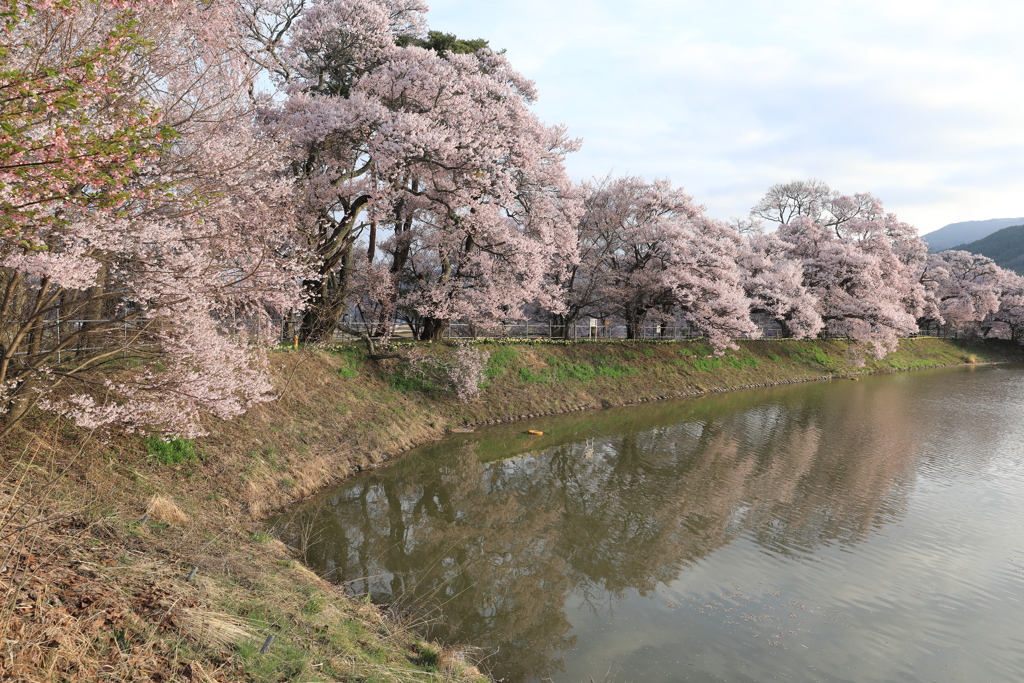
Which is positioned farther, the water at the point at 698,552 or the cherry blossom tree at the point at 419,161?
the cherry blossom tree at the point at 419,161

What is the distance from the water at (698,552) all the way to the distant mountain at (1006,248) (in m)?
151

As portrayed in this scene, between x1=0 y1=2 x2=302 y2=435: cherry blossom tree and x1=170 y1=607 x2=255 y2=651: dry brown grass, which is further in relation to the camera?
x1=0 y1=2 x2=302 y2=435: cherry blossom tree

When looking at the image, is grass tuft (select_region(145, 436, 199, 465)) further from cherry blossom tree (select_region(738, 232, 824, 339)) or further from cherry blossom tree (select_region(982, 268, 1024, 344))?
cherry blossom tree (select_region(982, 268, 1024, 344))

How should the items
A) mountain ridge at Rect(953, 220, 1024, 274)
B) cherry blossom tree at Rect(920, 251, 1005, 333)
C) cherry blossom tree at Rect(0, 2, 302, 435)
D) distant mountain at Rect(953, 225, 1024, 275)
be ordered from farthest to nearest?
distant mountain at Rect(953, 225, 1024, 275) < mountain ridge at Rect(953, 220, 1024, 274) < cherry blossom tree at Rect(920, 251, 1005, 333) < cherry blossom tree at Rect(0, 2, 302, 435)

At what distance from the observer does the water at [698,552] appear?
329 inches

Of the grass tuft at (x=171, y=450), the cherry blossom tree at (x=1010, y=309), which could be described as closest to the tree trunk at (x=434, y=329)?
the grass tuft at (x=171, y=450)

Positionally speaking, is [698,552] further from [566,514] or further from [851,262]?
[851,262]

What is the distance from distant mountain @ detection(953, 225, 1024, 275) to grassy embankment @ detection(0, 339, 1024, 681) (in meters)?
161

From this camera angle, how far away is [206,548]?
866 cm

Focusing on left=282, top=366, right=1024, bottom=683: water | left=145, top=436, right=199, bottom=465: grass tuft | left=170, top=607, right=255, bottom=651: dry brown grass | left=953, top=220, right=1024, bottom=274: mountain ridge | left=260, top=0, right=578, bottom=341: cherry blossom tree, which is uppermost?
left=953, top=220, right=1024, bottom=274: mountain ridge

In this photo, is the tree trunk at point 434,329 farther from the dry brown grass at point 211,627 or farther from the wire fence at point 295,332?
the dry brown grass at point 211,627

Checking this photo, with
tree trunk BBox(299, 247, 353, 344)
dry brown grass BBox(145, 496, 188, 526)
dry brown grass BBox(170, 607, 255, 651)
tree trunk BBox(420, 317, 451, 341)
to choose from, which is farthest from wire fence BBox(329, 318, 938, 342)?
dry brown grass BBox(170, 607, 255, 651)

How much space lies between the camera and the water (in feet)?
27.4

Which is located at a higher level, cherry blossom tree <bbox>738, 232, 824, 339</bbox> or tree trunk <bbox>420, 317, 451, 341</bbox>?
cherry blossom tree <bbox>738, 232, 824, 339</bbox>
